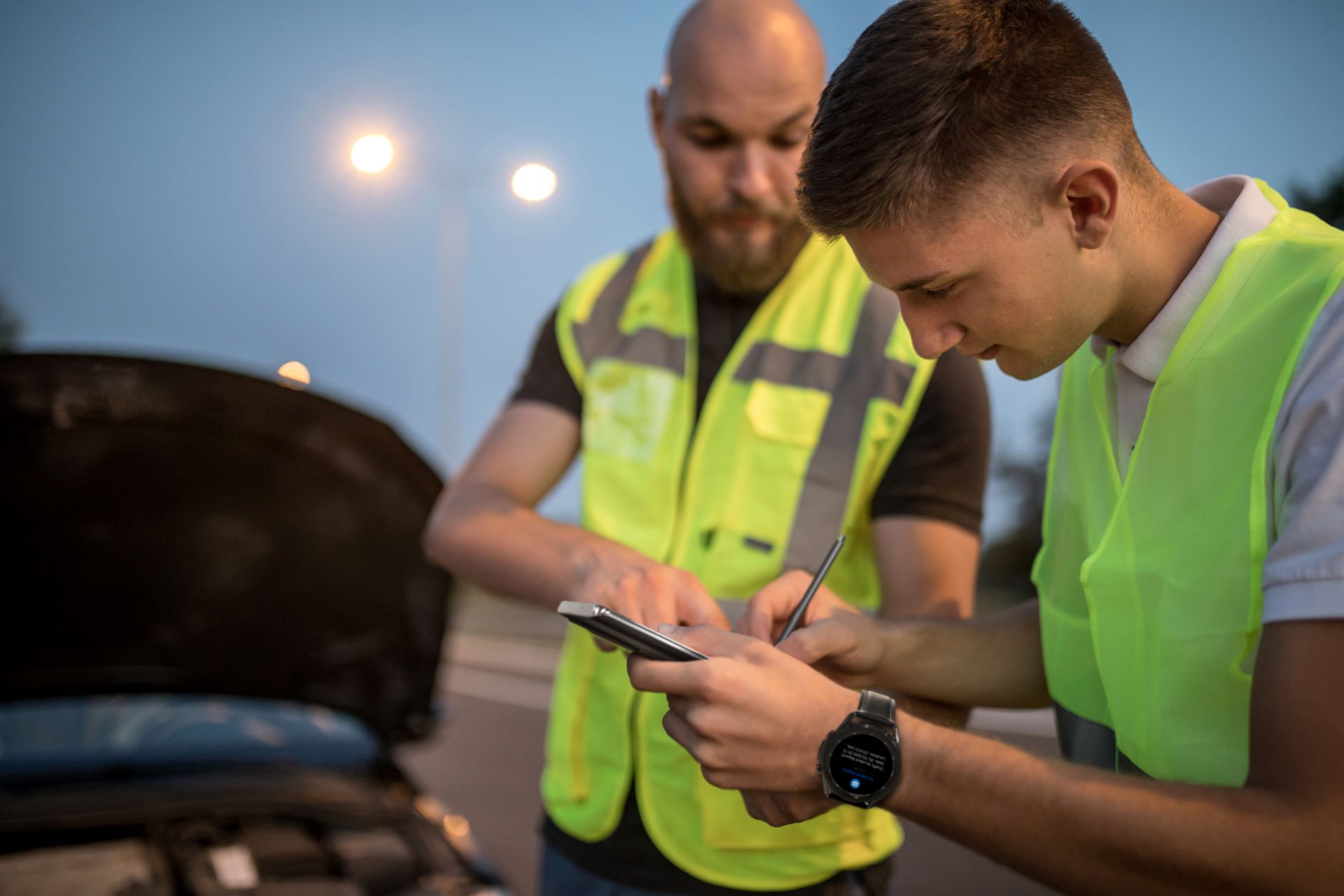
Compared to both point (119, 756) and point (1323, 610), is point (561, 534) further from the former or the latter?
point (119, 756)

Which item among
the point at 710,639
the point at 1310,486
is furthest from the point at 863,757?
the point at 1310,486

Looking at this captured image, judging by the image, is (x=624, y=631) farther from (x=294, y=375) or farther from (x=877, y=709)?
(x=294, y=375)

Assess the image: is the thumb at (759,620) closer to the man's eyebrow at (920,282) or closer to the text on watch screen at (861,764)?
the text on watch screen at (861,764)

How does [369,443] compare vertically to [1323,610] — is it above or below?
below

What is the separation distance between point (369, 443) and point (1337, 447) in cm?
209

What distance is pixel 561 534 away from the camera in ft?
5.27

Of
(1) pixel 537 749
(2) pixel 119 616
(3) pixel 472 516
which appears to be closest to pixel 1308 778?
(3) pixel 472 516

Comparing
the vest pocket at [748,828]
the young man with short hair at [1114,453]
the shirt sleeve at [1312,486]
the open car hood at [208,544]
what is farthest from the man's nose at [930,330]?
the open car hood at [208,544]

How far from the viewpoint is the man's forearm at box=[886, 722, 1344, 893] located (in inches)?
34.3

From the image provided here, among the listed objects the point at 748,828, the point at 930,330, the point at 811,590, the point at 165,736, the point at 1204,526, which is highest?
the point at 930,330

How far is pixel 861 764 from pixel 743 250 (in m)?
0.91

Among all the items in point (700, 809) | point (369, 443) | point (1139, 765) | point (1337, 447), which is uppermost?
point (1337, 447)

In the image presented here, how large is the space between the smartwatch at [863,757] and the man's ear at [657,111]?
1163 millimetres

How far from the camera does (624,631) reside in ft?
3.87
